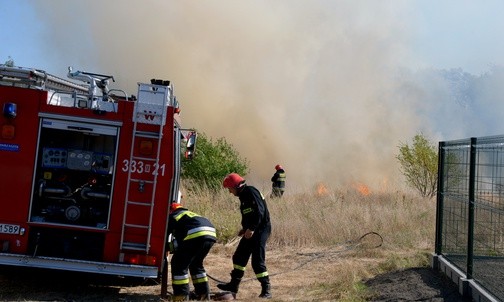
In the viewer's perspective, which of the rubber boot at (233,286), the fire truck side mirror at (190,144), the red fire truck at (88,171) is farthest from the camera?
the fire truck side mirror at (190,144)

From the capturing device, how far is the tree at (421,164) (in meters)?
28.1

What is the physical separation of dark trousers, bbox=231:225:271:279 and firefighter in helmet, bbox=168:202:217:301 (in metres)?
0.68

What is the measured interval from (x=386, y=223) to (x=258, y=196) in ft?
22.5

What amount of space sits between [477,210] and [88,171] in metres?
4.23

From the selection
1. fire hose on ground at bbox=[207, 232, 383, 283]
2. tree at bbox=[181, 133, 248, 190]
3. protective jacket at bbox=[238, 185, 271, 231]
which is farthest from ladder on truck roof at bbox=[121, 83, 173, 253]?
tree at bbox=[181, 133, 248, 190]

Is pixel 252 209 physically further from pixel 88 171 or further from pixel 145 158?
pixel 88 171

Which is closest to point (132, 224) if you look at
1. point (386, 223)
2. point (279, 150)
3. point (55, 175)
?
point (55, 175)

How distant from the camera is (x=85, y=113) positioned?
27.7 feet

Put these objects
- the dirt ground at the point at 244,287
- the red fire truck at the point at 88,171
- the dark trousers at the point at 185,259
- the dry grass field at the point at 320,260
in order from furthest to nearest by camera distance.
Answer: the dry grass field at the point at 320,260
the dirt ground at the point at 244,287
the dark trousers at the point at 185,259
the red fire truck at the point at 88,171

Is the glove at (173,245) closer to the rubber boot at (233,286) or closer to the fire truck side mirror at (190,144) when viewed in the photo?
the rubber boot at (233,286)

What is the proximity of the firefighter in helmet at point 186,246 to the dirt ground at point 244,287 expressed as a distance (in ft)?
1.70

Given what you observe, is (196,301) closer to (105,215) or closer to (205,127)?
(105,215)

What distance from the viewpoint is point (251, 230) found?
355 inches

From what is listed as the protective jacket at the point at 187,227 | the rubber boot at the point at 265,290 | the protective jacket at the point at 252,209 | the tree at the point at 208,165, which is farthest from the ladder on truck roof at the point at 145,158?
the tree at the point at 208,165
